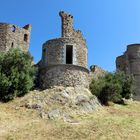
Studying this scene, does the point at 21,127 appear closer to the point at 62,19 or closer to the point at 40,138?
the point at 40,138

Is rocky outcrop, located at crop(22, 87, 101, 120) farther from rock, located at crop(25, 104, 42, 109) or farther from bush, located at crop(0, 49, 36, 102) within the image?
bush, located at crop(0, 49, 36, 102)

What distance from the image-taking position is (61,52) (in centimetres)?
3092

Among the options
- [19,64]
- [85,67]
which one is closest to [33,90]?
[19,64]

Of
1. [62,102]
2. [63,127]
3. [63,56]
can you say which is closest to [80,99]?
[62,102]

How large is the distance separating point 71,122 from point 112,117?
3.45 meters

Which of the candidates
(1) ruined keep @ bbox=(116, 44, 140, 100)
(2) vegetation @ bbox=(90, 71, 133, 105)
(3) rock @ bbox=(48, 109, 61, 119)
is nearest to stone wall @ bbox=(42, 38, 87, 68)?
(2) vegetation @ bbox=(90, 71, 133, 105)

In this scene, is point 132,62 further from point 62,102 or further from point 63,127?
point 63,127

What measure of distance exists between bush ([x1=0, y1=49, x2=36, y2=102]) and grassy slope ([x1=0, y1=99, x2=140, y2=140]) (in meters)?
1.09

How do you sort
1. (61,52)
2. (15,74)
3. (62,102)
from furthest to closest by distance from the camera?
(61,52) → (15,74) → (62,102)

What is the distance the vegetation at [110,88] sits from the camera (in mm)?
30766

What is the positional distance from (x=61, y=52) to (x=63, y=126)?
921 cm

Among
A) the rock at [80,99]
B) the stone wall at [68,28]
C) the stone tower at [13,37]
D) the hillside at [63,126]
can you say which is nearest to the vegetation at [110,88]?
the rock at [80,99]

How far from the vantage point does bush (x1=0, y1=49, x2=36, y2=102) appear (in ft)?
89.9

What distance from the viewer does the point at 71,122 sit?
24.7m
